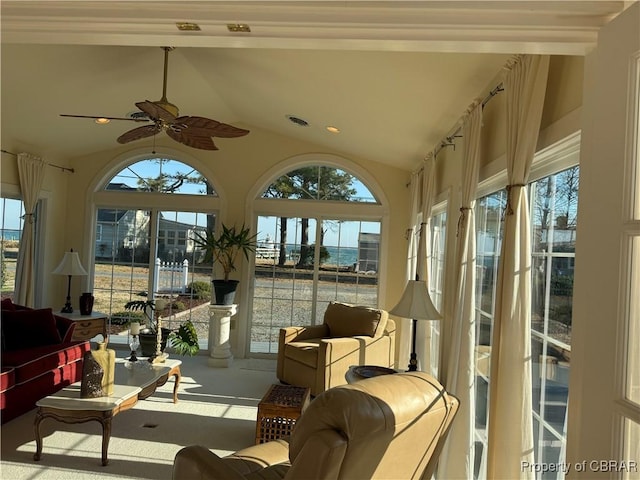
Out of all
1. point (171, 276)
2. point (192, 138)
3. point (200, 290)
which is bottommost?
point (200, 290)

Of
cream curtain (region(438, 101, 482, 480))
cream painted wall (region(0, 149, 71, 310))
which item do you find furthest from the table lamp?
cream curtain (region(438, 101, 482, 480))

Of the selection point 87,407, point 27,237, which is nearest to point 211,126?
point 87,407

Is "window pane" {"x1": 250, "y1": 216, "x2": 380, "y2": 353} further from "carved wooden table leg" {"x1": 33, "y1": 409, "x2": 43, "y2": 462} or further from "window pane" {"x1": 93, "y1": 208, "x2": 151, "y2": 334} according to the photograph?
"carved wooden table leg" {"x1": 33, "y1": 409, "x2": 43, "y2": 462}

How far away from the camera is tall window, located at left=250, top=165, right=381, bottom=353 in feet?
23.2

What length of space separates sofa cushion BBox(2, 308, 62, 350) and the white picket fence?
231 centimetres

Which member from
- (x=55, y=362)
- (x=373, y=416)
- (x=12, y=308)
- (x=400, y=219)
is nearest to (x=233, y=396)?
(x=55, y=362)

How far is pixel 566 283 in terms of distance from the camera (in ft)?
6.80

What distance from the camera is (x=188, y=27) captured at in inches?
56.3

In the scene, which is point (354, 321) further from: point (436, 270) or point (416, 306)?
point (416, 306)

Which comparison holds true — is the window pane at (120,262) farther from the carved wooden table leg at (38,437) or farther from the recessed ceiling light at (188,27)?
the recessed ceiling light at (188,27)

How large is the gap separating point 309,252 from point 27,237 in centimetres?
366

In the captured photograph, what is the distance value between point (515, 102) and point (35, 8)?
2.02m

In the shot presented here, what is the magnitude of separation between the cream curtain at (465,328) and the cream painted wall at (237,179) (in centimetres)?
349

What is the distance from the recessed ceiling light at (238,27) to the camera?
4.59ft
